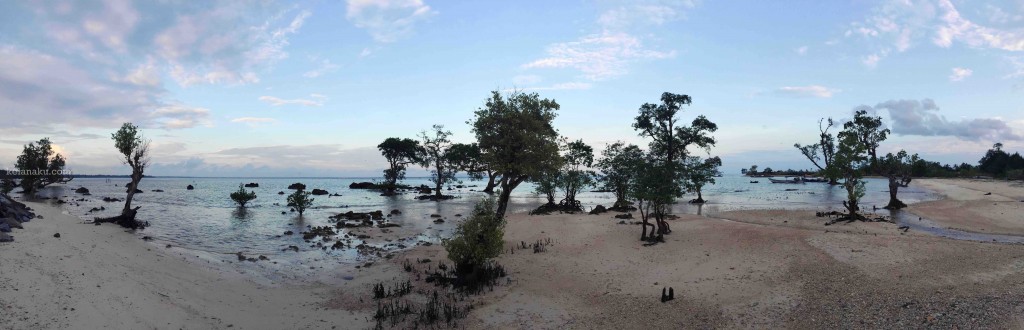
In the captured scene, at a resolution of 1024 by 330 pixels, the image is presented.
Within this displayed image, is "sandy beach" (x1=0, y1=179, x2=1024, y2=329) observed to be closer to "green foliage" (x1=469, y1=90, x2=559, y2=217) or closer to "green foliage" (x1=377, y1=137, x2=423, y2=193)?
"green foliage" (x1=469, y1=90, x2=559, y2=217)

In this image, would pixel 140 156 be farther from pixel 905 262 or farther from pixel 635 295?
pixel 905 262

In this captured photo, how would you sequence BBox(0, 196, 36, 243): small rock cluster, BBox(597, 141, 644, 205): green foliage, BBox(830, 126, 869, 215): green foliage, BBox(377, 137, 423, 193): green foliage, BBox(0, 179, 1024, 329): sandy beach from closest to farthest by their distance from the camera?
BBox(0, 179, 1024, 329): sandy beach < BBox(0, 196, 36, 243): small rock cluster < BBox(830, 126, 869, 215): green foliage < BBox(597, 141, 644, 205): green foliage < BBox(377, 137, 423, 193): green foliage

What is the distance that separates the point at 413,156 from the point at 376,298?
7492 centimetres

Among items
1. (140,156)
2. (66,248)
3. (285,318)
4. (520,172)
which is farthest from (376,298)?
(140,156)

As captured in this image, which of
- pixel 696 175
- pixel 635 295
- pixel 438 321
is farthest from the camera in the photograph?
pixel 696 175

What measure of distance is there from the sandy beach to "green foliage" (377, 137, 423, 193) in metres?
66.7

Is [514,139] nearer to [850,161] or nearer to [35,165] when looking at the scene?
[850,161]

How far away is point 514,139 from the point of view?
26766mm

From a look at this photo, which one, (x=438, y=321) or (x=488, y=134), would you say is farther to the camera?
(x=488, y=134)

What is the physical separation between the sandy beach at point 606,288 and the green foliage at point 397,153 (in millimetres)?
66688

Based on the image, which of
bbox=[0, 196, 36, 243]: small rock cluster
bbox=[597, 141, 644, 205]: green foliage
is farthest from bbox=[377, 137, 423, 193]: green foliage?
bbox=[0, 196, 36, 243]: small rock cluster

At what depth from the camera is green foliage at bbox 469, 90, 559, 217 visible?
26656mm

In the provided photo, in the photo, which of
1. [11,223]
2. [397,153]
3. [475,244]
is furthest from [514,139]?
[397,153]

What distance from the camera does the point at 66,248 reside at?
47.6 feet
